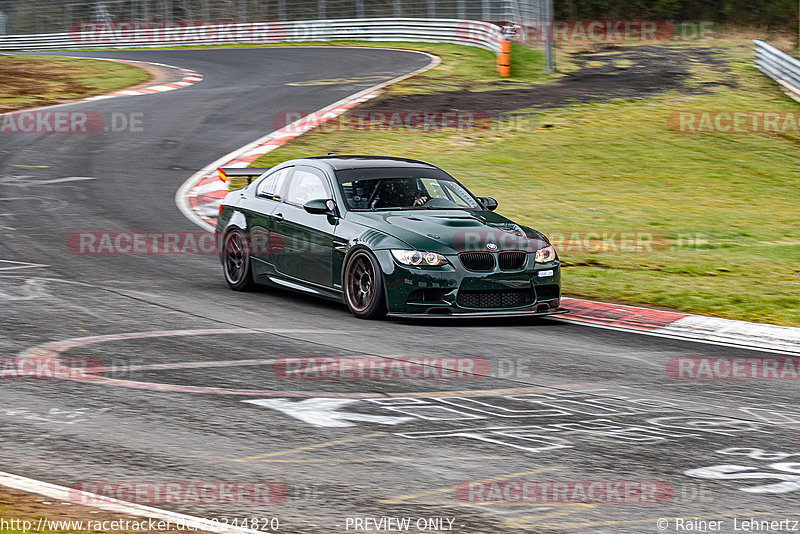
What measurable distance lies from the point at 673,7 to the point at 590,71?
2143 cm

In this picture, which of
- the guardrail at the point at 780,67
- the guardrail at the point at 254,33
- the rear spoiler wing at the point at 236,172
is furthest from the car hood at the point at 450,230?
the guardrail at the point at 254,33

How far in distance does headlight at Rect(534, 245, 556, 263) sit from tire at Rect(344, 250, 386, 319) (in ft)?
5.26

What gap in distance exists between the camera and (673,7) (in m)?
53.2

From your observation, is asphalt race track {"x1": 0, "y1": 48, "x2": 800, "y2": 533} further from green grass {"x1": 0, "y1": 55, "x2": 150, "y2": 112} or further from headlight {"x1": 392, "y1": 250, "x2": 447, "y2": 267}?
green grass {"x1": 0, "y1": 55, "x2": 150, "y2": 112}

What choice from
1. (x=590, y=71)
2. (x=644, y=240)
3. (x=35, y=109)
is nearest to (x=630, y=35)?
(x=590, y=71)

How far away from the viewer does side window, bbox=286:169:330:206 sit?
11.5 meters

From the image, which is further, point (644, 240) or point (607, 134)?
point (607, 134)

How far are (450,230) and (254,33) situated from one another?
3957 centimetres

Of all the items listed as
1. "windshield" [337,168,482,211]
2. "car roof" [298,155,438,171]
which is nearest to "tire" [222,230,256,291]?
"car roof" [298,155,438,171]

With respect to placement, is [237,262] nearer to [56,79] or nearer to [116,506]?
[116,506]

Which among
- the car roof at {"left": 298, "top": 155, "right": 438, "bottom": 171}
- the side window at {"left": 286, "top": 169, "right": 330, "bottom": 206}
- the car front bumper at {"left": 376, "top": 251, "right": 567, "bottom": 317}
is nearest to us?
the car front bumper at {"left": 376, "top": 251, "right": 567, "bottom": 317}

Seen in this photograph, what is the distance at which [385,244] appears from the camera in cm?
1038

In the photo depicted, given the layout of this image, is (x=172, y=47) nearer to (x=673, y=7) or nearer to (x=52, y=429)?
(x=673, y=7)

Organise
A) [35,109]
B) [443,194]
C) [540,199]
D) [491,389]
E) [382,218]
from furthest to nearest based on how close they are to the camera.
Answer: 1. [35,109]
2. [540,199]
3. [443,194]
4. [382,218]
5. [491,389]
